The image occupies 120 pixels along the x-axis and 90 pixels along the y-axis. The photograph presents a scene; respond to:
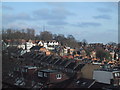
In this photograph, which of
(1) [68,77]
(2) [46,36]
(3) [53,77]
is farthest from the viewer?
(2) [46,36]

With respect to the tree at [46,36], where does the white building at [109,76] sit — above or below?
below

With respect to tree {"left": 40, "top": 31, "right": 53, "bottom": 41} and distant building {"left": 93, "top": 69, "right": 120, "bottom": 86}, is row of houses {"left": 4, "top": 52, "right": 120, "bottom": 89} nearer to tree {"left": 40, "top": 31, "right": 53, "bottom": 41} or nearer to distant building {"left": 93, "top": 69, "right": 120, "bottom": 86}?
distant building {"left": 93, "top": 69, "right": 120, "bottom": 86}

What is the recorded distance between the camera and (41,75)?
9422 millimetres

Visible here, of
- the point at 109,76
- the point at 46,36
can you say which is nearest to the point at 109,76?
the point at 109,76

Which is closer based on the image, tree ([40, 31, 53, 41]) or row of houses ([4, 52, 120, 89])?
row of houses ([4, 52, 120, 89])

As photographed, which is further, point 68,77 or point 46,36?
point 46,36

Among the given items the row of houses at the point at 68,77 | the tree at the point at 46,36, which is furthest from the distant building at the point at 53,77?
the tree at the point at 46,36

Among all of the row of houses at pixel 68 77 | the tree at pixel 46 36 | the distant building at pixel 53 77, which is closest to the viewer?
the row of houses at pixel 68 77

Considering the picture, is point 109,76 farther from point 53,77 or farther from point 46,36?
point 46,36

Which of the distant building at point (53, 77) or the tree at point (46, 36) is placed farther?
the tree at point (46, 36)

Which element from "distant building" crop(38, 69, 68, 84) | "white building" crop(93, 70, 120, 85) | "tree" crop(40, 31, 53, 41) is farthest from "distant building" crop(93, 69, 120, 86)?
"tree" crop(40, 31, 53, 41)

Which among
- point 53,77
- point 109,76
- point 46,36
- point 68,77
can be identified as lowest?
point 68,77

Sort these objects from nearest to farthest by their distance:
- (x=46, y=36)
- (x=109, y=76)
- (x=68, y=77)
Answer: (x=109, y=76)
(x=68, y=77)
(x=46, y=36)

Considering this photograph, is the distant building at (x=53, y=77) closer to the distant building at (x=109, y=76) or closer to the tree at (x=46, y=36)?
the distant building at (x=109, y=76)
